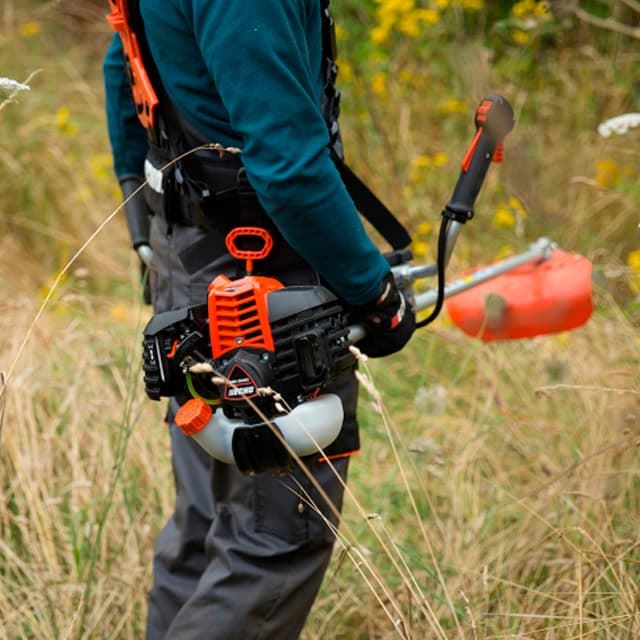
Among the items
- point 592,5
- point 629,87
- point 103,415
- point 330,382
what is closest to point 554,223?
point 629,87

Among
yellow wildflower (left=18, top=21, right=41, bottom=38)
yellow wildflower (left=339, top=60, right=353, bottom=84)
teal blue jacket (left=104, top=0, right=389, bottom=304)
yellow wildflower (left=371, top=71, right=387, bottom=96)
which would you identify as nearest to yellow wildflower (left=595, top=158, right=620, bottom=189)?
yellow wildflower (left=371, top=71, right=387, bottom=96)

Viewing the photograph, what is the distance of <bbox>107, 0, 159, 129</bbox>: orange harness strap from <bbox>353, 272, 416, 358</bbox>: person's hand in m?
0.59

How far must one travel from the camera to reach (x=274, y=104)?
188 cm

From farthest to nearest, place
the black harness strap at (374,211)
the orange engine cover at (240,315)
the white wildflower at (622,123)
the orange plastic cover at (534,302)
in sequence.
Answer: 1. the orange plastic cover at (534,302)
2. the black harness strap at (374,211)
3. the white wildflower at (622,123)
4. the orange engine cover at (240,315)

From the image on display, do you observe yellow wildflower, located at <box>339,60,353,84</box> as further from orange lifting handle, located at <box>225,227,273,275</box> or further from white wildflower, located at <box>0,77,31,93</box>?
white wildflower, located at <box>0,77,31,93</box>

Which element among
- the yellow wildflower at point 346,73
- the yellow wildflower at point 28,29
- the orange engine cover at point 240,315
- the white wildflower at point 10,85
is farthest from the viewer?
the yellow wildflower at point 28,29

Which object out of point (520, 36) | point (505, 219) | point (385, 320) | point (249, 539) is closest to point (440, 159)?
point (505, 219)

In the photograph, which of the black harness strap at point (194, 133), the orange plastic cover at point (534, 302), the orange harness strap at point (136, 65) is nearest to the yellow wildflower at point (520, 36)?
the orange plastic cover at point (534, 302)

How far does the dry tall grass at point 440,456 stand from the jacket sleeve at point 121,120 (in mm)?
357

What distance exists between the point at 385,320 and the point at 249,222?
0.34 metres

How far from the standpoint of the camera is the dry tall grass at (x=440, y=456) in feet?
8.35

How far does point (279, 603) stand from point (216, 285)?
68 centimetres

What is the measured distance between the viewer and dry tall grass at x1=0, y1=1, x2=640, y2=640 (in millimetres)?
2545

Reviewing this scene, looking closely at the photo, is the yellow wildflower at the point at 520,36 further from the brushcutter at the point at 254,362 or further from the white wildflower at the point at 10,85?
the white wildflower at the point at 10,85
